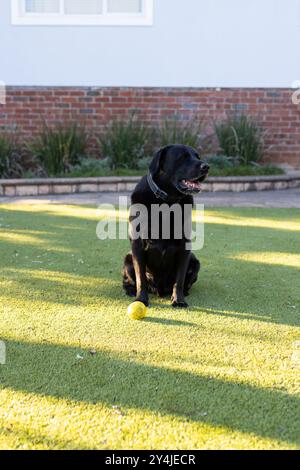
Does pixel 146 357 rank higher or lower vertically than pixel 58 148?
lower

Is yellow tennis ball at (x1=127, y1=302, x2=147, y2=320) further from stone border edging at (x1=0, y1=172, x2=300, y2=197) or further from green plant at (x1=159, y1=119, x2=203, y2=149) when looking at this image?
green plant at (x1=159, y1=119, x2=203, y2=149)

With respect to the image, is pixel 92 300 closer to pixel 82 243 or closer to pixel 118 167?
pixel 82 243

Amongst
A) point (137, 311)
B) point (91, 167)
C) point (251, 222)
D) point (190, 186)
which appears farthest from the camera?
point (91, 167)

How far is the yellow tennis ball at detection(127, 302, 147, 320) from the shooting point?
3.75 meters

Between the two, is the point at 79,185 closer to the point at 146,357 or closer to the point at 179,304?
the point at 179,304

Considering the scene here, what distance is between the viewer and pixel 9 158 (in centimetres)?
996

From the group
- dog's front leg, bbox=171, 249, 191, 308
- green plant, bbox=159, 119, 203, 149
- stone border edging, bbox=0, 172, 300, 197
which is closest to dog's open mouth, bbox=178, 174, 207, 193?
dog's front leg, bbox=171, 249, 191, 308

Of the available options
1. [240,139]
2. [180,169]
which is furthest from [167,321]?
[240,139]

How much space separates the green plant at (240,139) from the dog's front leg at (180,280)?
6418 mm
